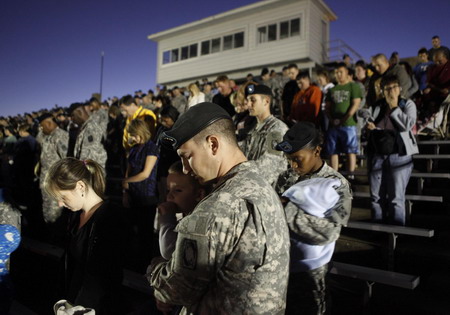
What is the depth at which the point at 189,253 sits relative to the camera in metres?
1.15

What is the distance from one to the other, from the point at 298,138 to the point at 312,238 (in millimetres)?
767

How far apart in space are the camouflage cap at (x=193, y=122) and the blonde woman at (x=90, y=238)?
3.96 feet

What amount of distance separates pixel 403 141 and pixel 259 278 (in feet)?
11.4

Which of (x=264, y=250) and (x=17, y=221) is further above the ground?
(x=264, y=250)

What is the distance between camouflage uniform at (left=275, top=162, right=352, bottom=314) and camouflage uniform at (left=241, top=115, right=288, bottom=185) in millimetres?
919

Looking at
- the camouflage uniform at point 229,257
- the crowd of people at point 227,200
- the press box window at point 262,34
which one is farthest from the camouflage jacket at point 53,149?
the press box window at point 262,34

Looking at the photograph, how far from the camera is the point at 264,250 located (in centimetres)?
120

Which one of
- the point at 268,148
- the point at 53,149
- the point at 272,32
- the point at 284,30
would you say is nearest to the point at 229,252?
the point at 268,148

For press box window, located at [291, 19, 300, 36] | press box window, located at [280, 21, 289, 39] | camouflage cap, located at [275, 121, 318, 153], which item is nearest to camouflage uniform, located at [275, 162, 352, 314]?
camouflage cap, located at [275, 121, 318, 153]

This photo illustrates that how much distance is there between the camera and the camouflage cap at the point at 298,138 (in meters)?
2.42

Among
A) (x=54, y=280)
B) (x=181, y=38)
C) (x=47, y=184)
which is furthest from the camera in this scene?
(x=181, y=38)

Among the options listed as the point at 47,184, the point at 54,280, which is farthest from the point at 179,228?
the point at 54,280

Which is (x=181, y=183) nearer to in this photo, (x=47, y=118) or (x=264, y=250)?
(x=264, y=250)

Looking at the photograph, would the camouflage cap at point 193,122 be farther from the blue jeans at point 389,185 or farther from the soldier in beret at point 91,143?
the soldier in beret at point 91,143
